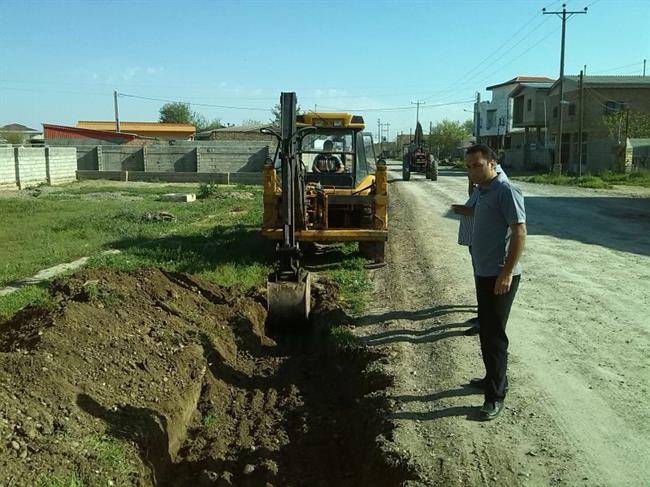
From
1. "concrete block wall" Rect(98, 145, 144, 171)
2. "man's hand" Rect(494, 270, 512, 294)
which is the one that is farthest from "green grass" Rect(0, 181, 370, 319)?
"concrete block wall" Rect(98, 145, 144, 171)

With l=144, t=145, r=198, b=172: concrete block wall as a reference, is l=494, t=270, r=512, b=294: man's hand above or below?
below

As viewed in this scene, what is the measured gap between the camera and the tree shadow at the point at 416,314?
726 centimetres

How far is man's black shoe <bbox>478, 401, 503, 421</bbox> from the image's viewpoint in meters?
4.59

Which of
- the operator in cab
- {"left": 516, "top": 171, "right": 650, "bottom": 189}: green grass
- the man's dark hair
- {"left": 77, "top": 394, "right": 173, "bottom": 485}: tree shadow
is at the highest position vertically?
the man's dark hair

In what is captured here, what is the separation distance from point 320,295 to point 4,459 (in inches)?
208

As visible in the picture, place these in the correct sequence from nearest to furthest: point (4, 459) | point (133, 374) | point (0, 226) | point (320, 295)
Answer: point (4, 459) → point (133, 374) → point (320, 295) → point (0, 226)

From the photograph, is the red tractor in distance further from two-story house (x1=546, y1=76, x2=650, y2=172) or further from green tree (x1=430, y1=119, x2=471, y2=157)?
green tree (x1=430, y1=119, x2=471, y2=157)

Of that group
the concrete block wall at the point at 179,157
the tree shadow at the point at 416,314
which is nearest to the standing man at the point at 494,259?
the tree shadow at the point at 416,314

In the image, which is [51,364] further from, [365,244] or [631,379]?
[365,244]

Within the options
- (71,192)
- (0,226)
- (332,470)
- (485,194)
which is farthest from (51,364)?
(71,192)

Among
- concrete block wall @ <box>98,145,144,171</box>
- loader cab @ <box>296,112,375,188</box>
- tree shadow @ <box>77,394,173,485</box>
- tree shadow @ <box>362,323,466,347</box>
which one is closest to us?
tree shadow @ <box>77,394,173,485</box>

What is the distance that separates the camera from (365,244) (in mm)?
10945

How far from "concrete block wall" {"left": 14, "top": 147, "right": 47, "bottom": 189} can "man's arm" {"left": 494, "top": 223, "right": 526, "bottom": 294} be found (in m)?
29.7

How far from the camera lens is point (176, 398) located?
17.3ft
